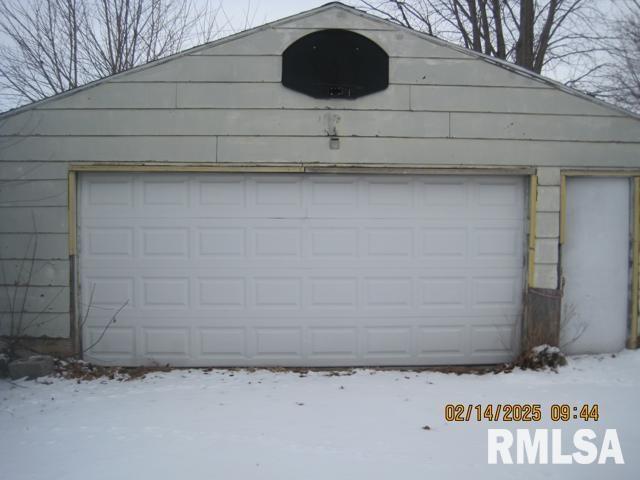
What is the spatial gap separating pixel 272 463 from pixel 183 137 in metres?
3.52

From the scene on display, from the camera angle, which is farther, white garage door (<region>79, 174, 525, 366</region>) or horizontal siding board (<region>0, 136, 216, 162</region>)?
white garage door (<region>79, 174, 525, 366</region>)

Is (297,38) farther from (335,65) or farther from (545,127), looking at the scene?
(545,127)

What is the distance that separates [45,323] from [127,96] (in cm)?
267

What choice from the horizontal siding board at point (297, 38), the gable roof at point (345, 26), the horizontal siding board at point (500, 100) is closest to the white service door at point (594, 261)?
the horizontal siding board at point (500, 100)

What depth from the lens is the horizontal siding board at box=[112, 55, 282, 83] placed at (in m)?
5.27

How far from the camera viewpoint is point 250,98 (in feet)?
17.4

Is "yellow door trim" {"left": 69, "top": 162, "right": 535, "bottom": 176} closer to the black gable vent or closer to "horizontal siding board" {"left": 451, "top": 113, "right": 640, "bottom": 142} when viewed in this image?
"horizontal siding board" {"left": 451, "top": 113, "right": 640, "bottom": 142}

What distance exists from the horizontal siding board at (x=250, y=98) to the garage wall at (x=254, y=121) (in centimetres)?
1

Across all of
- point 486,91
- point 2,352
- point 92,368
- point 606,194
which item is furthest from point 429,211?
point 2,352

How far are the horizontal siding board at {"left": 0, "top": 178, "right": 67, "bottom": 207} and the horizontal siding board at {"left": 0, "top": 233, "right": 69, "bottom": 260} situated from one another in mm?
352

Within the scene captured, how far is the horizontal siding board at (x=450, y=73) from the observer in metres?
5.34

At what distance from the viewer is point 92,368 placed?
209 inches

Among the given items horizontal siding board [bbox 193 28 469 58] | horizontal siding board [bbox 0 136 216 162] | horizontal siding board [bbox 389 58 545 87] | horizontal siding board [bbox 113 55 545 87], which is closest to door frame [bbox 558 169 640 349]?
horizontal siding board [bbox 389 58 545 87]

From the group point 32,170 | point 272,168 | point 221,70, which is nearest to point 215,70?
point 221,70
